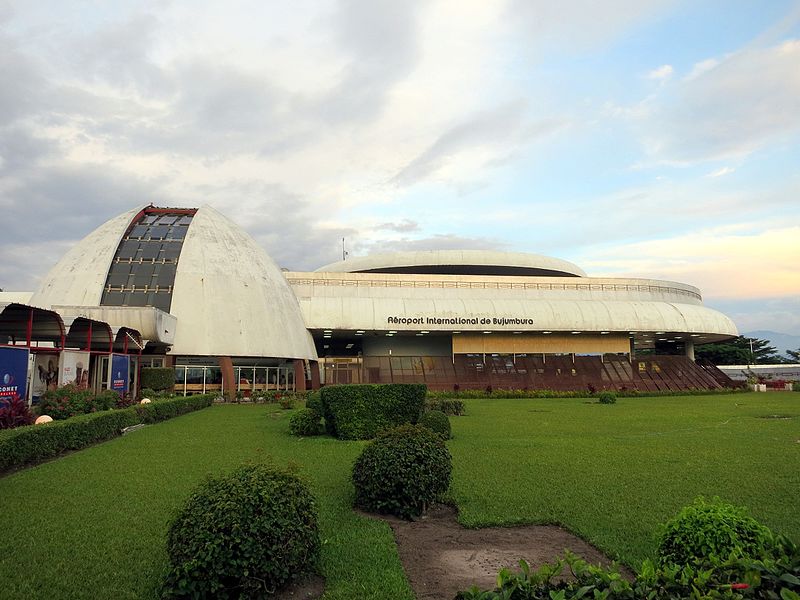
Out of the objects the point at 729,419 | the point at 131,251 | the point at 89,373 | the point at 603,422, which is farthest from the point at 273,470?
the point at 131,251

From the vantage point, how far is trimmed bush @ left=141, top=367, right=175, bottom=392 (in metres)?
28.0

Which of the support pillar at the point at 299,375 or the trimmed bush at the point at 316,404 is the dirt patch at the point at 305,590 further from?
the support pillar at the point at 299,375

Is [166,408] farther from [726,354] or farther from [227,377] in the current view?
[726,354]

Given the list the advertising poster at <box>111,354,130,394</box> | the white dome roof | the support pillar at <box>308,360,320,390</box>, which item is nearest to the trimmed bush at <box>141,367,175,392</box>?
the white dome roof

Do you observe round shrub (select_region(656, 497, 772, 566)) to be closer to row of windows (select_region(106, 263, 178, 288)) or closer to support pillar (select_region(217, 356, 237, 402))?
support pillar (select_region(217, 356, 237, 402))

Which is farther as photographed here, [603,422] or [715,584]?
[603,422]

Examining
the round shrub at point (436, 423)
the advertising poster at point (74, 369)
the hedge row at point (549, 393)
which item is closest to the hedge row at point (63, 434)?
the advertising poster at point (74, 369)

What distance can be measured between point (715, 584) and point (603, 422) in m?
16.1

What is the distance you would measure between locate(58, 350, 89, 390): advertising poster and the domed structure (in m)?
29.7

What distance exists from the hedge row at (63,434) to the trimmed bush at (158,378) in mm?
10395

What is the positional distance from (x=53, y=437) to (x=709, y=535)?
12.1m

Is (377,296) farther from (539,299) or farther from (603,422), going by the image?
(603,422)

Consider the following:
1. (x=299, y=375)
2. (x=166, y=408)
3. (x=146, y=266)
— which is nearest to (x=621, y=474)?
(x=166, y=408)

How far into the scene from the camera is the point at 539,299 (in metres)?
42.8
